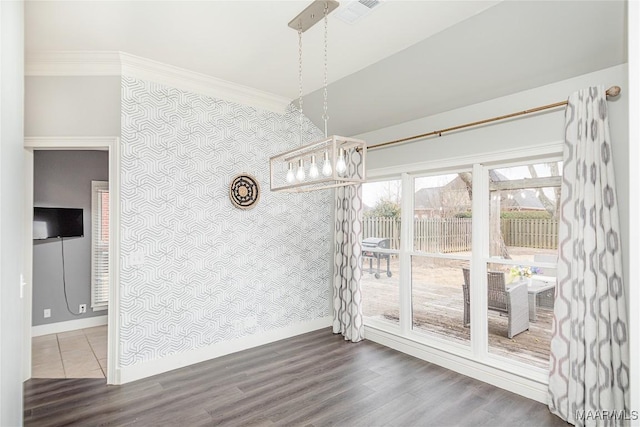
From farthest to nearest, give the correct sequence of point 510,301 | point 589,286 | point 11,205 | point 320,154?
point 510,301, point 589,286, point 320,154, point 11,205

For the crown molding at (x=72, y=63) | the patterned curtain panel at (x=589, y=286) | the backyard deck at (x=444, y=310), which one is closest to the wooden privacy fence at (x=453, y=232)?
the backyard deck at (x=444, y=310)

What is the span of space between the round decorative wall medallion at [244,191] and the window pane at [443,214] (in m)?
1.91

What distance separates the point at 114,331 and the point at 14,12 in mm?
2566

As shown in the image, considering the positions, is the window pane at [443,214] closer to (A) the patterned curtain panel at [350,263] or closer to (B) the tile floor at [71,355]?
(A) the patterned curtain panel at [350,263]

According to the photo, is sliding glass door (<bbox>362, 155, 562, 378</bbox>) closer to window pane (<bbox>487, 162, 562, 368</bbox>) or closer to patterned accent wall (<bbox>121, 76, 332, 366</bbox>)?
window pane (<bbox>487, 162, 562, 368</bbox>)

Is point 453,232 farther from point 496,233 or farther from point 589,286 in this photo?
point 589,286

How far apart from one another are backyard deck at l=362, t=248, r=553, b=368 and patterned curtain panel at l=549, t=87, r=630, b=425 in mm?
411

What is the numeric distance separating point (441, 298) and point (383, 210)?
1.28 m

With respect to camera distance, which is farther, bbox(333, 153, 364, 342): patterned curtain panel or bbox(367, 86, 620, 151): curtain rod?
bbox(333, 153, 364, 342): patterned curtain panel

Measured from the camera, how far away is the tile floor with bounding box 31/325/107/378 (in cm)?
341

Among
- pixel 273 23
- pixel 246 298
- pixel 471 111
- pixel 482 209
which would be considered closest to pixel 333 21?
pixel 273 23

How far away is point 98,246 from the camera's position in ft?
16.0

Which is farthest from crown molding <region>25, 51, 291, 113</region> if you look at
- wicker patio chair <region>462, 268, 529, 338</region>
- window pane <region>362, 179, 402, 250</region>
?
wicker patio chair <region>462, 268, 529, 338</region>

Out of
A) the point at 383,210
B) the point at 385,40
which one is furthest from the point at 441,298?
the point at 385,40
